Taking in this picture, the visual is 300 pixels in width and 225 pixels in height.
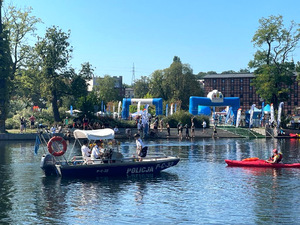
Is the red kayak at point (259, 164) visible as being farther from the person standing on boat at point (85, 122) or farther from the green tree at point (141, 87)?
the green tree at point (141, 87)

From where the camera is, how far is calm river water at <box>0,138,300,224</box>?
20095 millimetres

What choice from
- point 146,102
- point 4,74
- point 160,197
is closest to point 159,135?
point 146,102

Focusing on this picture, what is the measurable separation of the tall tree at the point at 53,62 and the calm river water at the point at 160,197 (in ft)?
124

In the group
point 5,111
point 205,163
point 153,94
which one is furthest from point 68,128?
point 153,94

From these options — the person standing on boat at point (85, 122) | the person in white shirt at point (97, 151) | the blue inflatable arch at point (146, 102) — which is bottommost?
the person in white shirt at point (97, 151)

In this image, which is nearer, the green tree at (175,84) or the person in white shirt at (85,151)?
the person in white shirt at (85,151)

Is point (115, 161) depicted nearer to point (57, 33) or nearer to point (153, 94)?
point (57, 33)

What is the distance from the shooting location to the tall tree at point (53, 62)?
72.3 metres

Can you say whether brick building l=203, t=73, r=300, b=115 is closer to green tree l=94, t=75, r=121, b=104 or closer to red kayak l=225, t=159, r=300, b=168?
green tree l=94, t=75, r=121, b=104

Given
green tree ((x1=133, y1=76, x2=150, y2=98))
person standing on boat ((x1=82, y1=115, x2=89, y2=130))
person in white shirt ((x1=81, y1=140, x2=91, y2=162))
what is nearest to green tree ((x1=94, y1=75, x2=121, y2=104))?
green tree ((x1=133, y1=76, x2=150, y2=98))

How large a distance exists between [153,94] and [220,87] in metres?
35.4

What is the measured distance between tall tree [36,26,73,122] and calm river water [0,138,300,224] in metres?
37.7

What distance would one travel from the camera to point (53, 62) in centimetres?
7256

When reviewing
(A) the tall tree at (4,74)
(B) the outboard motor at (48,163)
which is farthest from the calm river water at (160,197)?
(A) the tall tree at (4,74)
